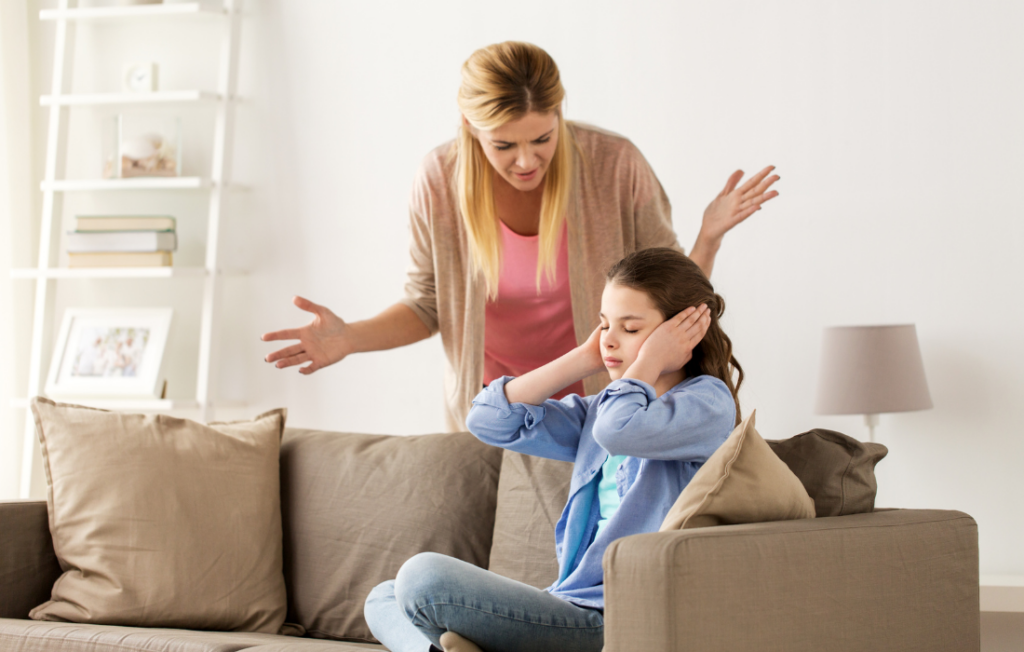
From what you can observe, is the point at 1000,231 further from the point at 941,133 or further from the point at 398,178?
the point at 398,178

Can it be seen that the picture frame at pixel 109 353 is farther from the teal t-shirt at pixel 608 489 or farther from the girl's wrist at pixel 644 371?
the girl's wrist at pixel 644 371

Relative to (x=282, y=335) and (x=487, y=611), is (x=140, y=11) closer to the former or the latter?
(x=282, y=335)

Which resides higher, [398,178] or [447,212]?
[398,178]

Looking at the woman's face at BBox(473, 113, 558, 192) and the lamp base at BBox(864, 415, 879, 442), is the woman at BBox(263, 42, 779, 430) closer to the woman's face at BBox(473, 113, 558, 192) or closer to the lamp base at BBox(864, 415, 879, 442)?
the woman's face at BBox(473, 113, 558, 192)

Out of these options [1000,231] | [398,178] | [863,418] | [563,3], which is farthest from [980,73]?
[398,178]

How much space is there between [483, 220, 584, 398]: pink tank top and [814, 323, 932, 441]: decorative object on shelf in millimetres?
873

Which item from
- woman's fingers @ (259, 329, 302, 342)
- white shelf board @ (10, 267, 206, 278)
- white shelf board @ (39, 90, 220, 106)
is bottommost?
woman's fingers @ (259, 329, 302, 342)

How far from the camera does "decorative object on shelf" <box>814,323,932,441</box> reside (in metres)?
2.62

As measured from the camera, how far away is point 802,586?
1.27m

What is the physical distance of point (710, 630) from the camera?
1.18m

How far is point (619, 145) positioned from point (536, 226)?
25cm

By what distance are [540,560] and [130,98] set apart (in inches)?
90.6

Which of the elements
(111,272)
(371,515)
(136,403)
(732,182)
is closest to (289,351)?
(371,515)

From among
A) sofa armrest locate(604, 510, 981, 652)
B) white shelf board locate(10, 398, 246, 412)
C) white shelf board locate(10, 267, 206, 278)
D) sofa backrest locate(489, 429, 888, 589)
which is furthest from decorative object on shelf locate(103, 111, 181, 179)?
sofa armrest locate(604, 510, 981, 652)
